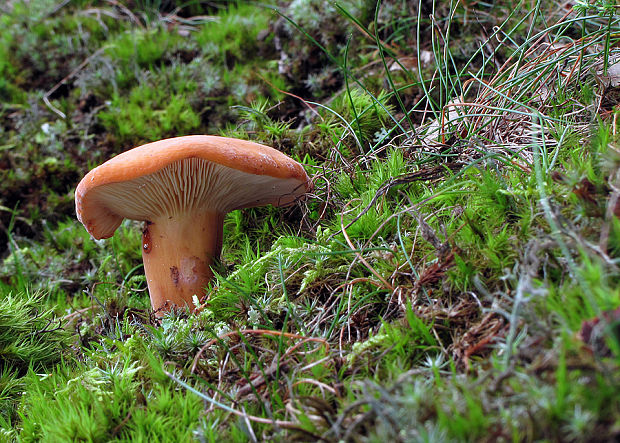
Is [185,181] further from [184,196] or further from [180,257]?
[180,257]

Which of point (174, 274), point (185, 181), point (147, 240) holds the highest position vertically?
point (185, 181)

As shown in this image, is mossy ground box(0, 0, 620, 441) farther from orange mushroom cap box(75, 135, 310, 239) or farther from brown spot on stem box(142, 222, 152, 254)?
brown spot on stem box(142, 222, 152, 254)

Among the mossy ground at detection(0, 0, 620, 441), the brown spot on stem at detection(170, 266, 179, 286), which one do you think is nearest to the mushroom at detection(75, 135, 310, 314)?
the brown spot on stem at detection(170, 266, 179, 286)

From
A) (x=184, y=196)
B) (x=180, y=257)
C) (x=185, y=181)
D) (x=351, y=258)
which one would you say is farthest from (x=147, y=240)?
(x=351, y=258)

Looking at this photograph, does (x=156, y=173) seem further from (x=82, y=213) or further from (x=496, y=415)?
(x=496, y=415)

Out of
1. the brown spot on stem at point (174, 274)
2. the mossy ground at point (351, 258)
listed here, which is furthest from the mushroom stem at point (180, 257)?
the mossy ground at point (351, 258)

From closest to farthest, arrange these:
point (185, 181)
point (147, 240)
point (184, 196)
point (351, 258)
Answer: point (351, 258) < point (185, 181) < point (184, 196) < point (147, 240)

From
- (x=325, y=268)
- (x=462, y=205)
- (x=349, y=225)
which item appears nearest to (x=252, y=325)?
(x=325, y=268)
